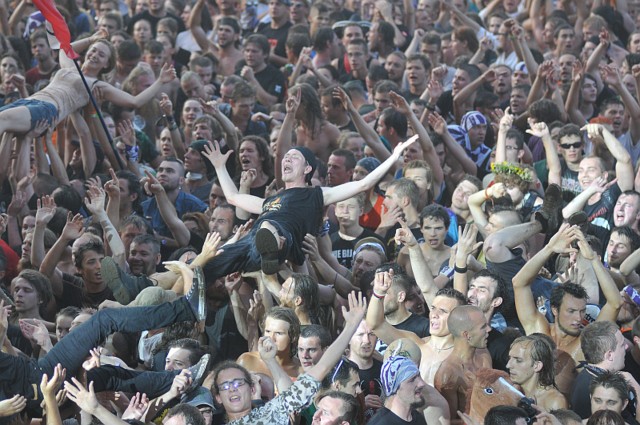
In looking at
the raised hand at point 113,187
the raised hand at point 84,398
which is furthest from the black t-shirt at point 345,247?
the raised hand at point 84,398

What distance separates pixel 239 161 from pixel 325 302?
2.74m

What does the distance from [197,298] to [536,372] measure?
2184mm

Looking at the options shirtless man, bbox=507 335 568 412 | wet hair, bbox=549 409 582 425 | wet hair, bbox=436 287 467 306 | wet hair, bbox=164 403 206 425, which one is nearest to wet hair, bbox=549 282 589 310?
wet hair, bbox=436 287 467 306

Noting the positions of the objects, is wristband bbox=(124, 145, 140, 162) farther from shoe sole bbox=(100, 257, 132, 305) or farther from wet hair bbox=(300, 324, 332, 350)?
wet hair bbox=(300, 324, 332, 350)

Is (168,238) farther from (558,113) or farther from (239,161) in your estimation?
(558,113)

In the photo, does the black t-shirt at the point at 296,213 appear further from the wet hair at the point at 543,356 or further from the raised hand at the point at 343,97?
the wet hair at the point at 543,356

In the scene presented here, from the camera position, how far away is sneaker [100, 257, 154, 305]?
9320 millimetres

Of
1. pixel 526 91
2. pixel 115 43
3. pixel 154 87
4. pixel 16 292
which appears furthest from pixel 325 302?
pixel 115 43

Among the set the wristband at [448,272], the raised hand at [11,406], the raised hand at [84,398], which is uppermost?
the raised hand at [84,398]

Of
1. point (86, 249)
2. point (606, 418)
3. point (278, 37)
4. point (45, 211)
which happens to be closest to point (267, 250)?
point (86, 249)

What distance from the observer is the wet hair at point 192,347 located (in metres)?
8.51

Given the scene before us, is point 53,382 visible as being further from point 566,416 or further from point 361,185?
point 361,185

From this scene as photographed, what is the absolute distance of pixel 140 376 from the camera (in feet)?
26.9

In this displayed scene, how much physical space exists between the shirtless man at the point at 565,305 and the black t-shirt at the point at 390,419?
143 centimetres
